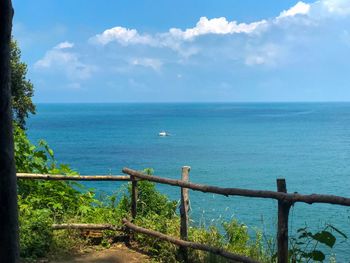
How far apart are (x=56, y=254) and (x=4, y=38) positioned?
3.45 meters

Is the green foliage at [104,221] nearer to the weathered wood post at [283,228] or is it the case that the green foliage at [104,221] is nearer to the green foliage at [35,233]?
the green foliage at [35,233]

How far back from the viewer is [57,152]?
4838 cm

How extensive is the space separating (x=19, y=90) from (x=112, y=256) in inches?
494

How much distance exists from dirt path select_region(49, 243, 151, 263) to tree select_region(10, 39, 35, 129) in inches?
460

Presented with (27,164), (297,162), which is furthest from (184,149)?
(27,164)

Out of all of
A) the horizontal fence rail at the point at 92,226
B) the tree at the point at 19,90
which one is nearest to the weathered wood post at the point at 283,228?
the horizontal fence rail at the point at 92,226

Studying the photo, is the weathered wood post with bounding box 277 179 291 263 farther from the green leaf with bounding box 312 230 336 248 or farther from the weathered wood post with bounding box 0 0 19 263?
the weathered wood post with bounding box 0 0 19 263

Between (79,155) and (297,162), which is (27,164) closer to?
(297,162)

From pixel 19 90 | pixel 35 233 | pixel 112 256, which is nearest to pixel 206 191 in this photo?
pixel 112 256

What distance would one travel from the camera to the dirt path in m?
6.08

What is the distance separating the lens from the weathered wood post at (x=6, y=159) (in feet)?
12.1

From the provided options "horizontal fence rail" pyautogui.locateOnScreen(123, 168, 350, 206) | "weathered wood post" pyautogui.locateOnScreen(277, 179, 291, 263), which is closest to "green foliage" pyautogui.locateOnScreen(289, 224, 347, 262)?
"weathered wood post" pyautogui.locateOnScreen(277, 179, 291, 263)

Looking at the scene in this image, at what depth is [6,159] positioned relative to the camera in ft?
12.3

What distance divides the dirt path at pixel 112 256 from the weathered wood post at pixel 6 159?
7.59 ft
